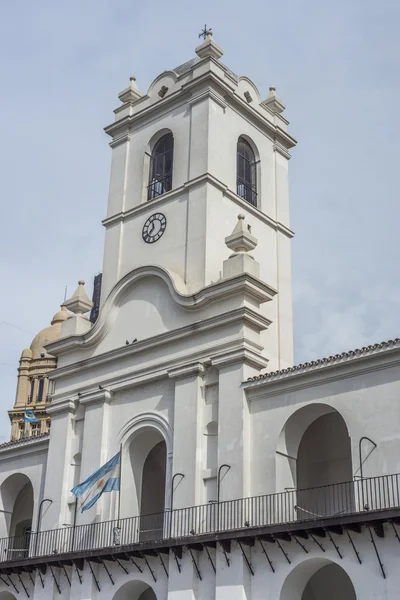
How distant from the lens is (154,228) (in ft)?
107

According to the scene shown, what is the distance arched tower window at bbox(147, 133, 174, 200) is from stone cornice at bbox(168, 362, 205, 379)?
8081 mm

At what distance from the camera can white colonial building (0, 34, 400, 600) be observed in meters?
23.3

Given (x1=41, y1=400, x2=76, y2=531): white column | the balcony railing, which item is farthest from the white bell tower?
the balcony railing

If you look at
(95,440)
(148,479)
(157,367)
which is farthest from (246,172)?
(148,479)

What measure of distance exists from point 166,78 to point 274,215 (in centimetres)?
697

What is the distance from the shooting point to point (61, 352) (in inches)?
1280

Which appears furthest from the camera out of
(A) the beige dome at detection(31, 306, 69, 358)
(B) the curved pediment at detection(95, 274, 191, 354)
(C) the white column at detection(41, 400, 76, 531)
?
(A) the beige dome at detection(31, 306, 69, 358)

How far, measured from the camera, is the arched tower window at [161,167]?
33.6m

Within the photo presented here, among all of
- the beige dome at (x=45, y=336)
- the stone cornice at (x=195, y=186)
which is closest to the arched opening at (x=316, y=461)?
the stone cornice at (x=195, y=186)

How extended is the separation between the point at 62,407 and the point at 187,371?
6.06 m

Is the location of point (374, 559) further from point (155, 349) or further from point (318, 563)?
point (155, 349)

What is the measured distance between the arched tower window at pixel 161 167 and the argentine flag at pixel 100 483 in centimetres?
1044

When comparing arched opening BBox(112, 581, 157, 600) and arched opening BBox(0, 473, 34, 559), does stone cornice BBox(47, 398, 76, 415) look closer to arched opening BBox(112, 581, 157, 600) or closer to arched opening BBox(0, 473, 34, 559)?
arched opening BBox(0, 473, 34, 559)

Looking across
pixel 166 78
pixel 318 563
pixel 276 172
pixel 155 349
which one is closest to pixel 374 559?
pixel 318 563
